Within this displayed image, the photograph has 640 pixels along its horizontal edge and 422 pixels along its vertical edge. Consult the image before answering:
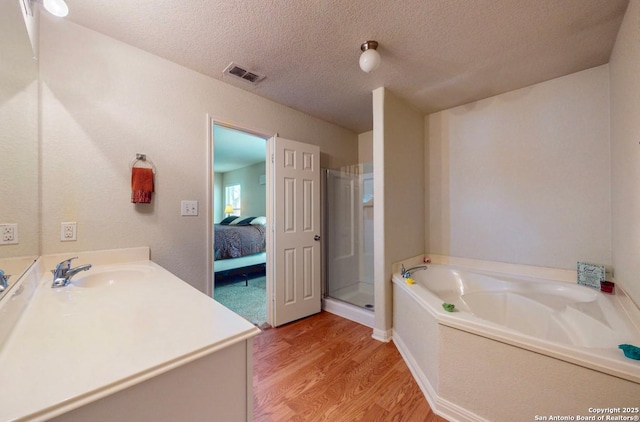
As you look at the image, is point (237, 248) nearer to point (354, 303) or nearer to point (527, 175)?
point (354, 303)

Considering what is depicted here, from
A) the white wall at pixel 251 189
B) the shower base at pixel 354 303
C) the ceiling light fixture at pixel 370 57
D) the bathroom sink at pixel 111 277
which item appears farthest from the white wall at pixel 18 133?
the white wall at pixel 251 189

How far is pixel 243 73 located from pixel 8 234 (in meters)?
1.68

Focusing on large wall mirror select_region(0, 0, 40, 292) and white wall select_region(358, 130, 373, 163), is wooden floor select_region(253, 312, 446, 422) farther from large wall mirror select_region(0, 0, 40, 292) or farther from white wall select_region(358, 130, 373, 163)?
white wall select_region(358, 130, 373, 163)

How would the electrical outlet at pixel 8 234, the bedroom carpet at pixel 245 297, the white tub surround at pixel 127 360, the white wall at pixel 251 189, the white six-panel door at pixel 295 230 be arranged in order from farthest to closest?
the white wall at pixel 251 189 → the bedroom carpet at pixel 245 297 → the white six-panel door at pixel 295 230 → the electrical outlet at pixel 8 234 → the white tub surround at pixel 127 360

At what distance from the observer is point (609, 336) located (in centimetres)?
119

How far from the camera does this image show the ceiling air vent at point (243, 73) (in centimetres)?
188

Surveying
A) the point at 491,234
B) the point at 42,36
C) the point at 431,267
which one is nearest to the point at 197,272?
the point at 42,36

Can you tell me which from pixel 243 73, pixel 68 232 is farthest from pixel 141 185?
pixel 243 73

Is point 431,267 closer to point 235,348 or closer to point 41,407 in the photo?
point 235,348

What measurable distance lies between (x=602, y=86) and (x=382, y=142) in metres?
1.67

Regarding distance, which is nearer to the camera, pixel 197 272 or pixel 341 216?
pixel 197 272

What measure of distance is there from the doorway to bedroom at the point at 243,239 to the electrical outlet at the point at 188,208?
13 cm

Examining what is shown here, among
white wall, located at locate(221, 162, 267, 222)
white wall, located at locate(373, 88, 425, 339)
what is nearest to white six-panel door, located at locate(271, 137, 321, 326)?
white wall, located at locate(373, 88, 425, 339)

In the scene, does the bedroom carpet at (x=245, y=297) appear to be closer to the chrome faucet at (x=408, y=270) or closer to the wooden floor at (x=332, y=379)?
the wooden floor at (x=332, y=379)
